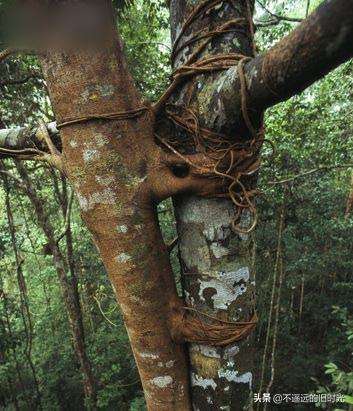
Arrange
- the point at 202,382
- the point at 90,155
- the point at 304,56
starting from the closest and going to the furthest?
1. the point at 304,56
2. the point at 90,155
3. the point at 202,382

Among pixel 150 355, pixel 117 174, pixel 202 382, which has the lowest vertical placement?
pixel 202 382

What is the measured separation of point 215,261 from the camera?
118 cm

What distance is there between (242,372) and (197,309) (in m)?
0.27

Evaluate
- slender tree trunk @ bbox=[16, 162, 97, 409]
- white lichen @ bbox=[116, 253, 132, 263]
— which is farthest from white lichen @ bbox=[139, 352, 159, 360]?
slender tree trunk @ bbox=[16, 162, 97, 409]

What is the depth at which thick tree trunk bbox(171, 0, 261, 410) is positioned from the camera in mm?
1136

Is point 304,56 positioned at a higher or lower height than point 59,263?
higher

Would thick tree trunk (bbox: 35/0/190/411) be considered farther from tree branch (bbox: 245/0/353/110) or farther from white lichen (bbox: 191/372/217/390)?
tree branch (bbox: 245/0/353/110)

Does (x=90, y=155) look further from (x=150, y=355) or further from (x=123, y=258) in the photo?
(x=150, y=355)

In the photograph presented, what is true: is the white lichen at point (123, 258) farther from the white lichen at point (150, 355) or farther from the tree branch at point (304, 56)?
the tree branch at point (304, 56)

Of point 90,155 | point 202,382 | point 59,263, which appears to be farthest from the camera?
point 59,263

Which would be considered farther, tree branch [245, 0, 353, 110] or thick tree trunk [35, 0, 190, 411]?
thick tree trunk [35, 0, 190, 411]

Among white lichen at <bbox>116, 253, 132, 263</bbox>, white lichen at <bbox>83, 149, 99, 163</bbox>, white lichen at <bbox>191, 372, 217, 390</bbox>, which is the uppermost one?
white lichen at <bbox>83, 149, 99, 163</bbox>

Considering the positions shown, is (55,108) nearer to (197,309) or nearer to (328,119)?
(197,309)

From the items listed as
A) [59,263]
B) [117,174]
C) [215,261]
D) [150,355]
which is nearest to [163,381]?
[150,355]
